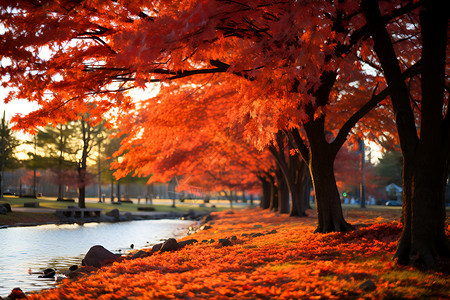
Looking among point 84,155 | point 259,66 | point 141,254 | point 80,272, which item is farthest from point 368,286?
point 84,155

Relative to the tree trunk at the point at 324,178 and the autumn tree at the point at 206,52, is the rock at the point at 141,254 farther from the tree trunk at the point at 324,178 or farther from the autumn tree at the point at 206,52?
the tree trunk at the point at 324,178

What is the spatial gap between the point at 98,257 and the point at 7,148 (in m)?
43.4

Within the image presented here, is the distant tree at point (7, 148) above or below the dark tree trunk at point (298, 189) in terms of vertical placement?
above

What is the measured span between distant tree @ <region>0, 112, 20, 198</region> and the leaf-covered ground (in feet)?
137

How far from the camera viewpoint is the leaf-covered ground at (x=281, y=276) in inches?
241

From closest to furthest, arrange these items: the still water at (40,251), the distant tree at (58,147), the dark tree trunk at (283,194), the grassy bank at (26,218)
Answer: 1. the still water at (40,251)
2. the grassy bank at (26,218)
3. the dark tree trunk at (283,194)
4. the distant tree at (58,147)

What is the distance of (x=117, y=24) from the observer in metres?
9.64

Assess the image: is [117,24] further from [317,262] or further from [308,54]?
[317,262]

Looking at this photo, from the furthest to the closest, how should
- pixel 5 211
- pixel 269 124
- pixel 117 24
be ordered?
pixel 5 211, pixel 269 124, pixel 117 24

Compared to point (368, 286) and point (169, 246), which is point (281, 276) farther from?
point (169, 246)

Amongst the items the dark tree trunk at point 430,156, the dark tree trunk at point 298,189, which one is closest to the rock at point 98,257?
the dark tree trunk at point 430,156

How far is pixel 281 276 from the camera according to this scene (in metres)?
7.14

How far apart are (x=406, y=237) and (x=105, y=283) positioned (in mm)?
5774

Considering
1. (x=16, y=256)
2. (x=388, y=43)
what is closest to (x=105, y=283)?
(x=388, y=43)
